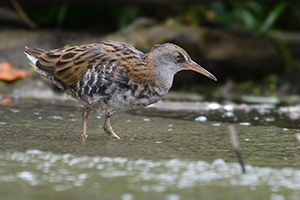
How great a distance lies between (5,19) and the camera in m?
10.3

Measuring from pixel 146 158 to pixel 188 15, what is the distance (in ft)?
23.4

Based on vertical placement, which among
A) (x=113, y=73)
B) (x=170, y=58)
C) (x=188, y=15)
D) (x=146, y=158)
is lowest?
(x=146, y=158)

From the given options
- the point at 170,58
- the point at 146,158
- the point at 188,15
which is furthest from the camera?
the point at 188,15

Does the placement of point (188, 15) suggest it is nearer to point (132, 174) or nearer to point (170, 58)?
point (170, 58)

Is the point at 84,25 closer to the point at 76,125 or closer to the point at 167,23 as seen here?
the point at 167,23

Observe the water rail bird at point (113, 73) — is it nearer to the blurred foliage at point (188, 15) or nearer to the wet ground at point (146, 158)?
the wet ground at point (146, 158)

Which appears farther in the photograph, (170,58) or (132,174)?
(170,58)

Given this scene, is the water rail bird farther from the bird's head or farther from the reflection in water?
the reflection in water

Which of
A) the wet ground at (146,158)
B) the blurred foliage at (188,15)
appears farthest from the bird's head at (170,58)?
the blurred foliage at (188,15)

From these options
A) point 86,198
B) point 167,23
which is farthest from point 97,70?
point 167,23

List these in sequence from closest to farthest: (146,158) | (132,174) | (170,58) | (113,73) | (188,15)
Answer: (132,174) < (146,158) < (113,73) < (170,58) < (188,15)

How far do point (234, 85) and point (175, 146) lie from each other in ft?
21.2

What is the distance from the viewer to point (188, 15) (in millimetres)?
10023

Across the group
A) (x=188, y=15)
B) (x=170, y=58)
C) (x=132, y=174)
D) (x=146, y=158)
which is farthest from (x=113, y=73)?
(x=188, y=15)
